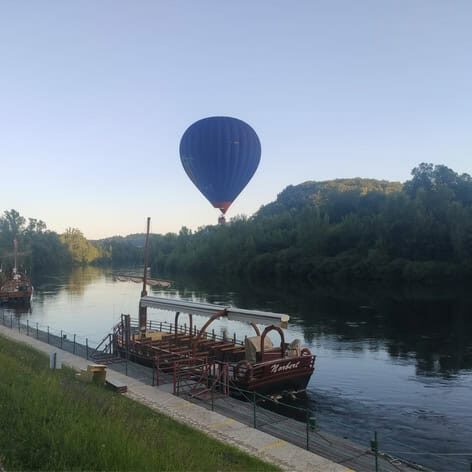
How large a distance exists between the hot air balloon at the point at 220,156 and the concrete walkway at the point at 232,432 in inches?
703

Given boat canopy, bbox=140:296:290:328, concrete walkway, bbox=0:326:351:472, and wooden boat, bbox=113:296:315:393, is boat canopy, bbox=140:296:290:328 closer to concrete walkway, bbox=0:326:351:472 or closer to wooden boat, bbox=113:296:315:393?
wooden boat, bbox=113:296:315:393

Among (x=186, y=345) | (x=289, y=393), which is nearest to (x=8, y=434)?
(x=289, y=393)

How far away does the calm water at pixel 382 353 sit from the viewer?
70.6ft

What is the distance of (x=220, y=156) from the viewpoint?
38.0m

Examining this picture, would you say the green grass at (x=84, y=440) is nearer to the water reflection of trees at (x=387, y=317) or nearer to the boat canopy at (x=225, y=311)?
the boat canopy at (x=225, y=311)

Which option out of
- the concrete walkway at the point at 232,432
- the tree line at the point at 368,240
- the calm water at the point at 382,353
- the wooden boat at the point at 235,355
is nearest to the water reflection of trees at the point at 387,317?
the calm water at the point at 382,353

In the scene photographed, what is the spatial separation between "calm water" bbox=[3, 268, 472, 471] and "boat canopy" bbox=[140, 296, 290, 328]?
15.0ft

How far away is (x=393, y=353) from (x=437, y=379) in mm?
7507

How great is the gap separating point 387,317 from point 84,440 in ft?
160

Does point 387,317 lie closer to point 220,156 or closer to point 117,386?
point 220,156

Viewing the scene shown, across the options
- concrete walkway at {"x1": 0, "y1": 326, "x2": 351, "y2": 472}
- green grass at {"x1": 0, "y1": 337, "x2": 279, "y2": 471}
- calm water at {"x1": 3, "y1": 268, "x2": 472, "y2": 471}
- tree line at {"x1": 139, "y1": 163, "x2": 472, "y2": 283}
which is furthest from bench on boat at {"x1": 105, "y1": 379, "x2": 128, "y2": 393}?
tree line at {"x1": 139, "y1": 163, "x2": 472, "y2": 283}

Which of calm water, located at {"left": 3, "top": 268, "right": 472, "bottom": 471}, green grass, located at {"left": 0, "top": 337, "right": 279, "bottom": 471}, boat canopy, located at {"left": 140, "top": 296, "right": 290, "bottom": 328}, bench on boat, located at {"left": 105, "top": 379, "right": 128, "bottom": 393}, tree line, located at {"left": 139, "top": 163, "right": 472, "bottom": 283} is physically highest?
tree line, located at {"left": 139, "top": 163, "right": 472, "bottom": 283}

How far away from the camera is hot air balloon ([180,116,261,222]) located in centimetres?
3794

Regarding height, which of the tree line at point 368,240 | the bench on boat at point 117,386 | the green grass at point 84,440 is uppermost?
the tree line at point 368,240
